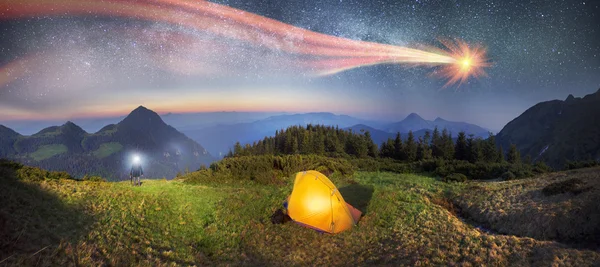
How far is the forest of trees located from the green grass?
110 ft

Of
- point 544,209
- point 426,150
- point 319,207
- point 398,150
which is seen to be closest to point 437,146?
point 426,150

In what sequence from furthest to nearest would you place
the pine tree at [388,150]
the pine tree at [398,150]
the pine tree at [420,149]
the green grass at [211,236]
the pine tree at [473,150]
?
the pine tree at [388,150], the pine tree at [398,150], the pine tree at [420,149], the pine tree at [473,150], the green grass at [211,236]

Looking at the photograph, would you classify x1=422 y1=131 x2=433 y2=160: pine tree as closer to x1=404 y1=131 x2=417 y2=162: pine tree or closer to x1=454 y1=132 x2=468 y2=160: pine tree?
x1=404 y1=131 x2=417 y2=162: pine tree

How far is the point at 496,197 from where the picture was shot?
14.6 metres

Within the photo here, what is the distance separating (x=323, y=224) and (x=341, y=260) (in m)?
2.82

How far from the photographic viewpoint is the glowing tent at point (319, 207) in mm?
12156

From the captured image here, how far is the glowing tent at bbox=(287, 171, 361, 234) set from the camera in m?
12.2

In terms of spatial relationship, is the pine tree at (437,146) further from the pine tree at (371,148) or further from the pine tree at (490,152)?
the pine tree at (371,148)

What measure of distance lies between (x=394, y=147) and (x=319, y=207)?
157 feet

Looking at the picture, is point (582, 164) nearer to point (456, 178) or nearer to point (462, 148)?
point (456, 178)

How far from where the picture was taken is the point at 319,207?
12461 millimetres

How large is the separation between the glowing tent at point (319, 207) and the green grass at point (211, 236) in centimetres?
51

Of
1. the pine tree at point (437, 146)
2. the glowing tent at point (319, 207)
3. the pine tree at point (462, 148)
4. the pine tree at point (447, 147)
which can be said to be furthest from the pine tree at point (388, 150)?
the glowing tent at point (319, 207)

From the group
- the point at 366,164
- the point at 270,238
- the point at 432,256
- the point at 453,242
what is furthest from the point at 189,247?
the point at 366,164
